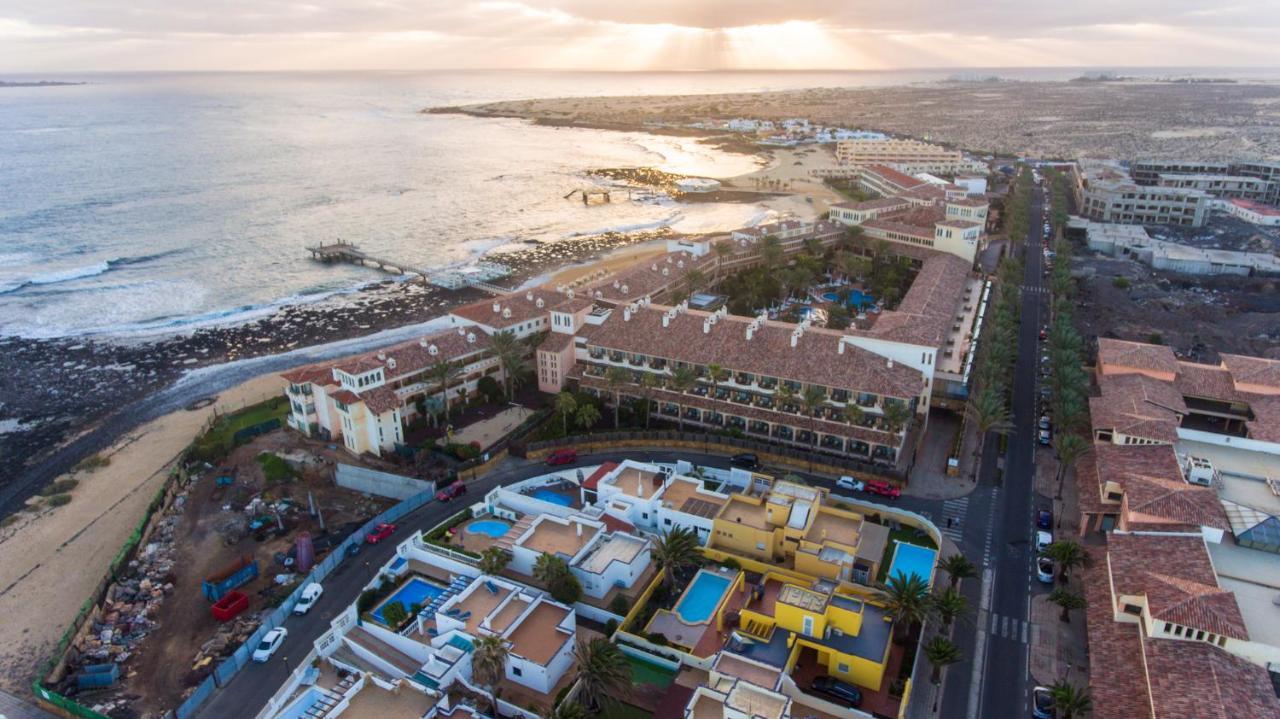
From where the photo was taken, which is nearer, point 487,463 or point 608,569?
point 608,569

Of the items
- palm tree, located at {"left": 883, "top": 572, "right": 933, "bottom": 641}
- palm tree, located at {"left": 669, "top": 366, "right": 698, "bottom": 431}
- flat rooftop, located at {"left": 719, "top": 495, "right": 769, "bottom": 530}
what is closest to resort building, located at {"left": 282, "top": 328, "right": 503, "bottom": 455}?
palm tree, located at {"left": 669, "top": 366, "right": 698, "bottom": 431}

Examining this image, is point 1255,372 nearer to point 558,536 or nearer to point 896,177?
point 558,536

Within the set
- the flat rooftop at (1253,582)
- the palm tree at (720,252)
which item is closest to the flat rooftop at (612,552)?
the flat rooftop at (1253,582)

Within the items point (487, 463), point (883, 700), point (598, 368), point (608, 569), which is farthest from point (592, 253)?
point (883, 700)

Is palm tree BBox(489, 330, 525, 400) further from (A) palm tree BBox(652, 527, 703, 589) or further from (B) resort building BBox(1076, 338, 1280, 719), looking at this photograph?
(B) resort building BBox(1076, 338, 1280, 719)

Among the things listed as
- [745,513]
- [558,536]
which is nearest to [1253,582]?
[745,513]

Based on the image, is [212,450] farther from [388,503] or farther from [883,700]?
[883,700]
